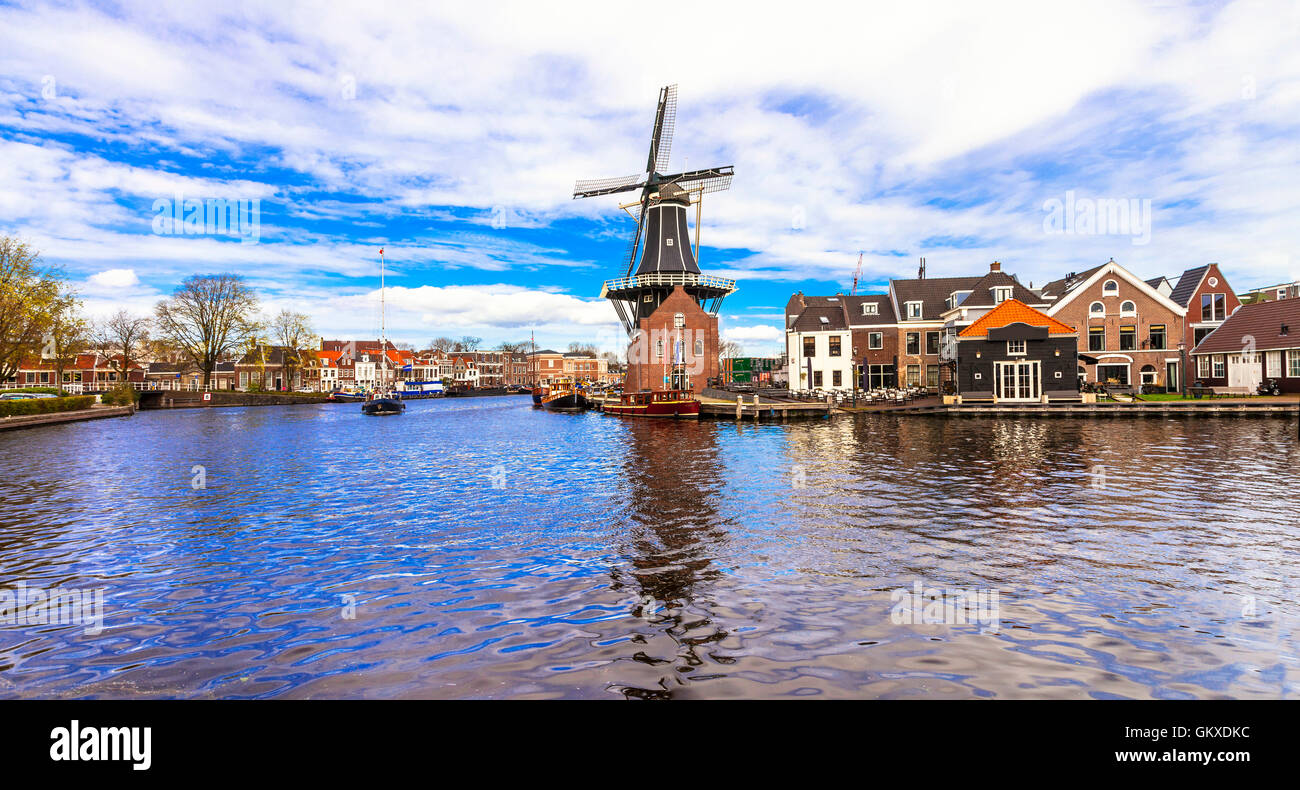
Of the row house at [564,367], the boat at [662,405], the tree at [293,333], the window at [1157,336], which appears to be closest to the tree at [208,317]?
the tree at [293,333]

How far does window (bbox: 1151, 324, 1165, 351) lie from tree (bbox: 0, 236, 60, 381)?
91.2m

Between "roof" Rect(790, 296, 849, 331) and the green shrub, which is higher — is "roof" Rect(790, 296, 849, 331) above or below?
above

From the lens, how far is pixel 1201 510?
44.5 ft

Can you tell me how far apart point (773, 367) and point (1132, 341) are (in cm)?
5923

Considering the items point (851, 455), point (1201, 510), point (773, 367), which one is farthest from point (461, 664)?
point (773, 367)

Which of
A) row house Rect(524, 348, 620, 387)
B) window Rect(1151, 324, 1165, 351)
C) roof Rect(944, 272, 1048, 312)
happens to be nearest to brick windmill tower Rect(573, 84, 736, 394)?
roof Rect(944, 272, 1048, 312)

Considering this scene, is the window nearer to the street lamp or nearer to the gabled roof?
the street lamp

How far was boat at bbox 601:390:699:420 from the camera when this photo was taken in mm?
50125

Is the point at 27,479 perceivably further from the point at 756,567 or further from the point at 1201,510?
the point at 1201,510

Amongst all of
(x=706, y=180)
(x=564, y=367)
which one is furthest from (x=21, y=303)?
(x=564, y=367)

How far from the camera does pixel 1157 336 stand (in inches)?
2105

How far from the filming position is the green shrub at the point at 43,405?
44875 mm

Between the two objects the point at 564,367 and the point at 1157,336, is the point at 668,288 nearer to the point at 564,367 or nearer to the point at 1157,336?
the point at 1157,336

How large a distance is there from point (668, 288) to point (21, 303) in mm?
52377
